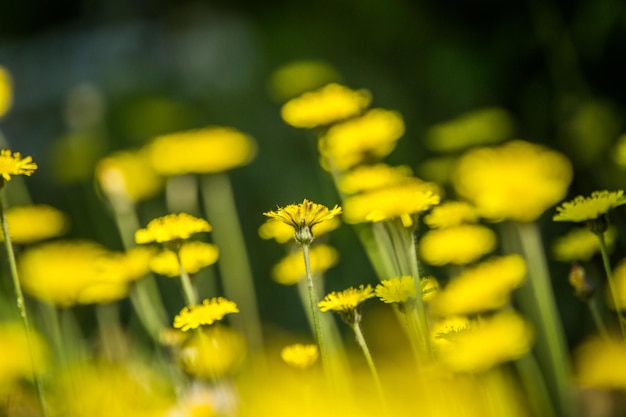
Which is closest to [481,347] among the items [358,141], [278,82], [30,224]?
[358,141]

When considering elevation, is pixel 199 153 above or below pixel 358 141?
above

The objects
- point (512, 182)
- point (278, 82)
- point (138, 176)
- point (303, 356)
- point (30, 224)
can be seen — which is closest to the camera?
point (303, 356)

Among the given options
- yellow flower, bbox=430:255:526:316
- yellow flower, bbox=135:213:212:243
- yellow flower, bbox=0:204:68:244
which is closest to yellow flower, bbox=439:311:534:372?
yellow flower, bbox=430:255:526:316

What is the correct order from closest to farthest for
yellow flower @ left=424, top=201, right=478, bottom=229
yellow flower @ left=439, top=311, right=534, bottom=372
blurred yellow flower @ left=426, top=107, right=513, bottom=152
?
yellow flower @ left=439, top=311, right=534, bottom=372
yellow flower @ left=424, top=201, right=478, bottom=229
blurred yellow flower @ left=426, top=107, right=513, bottom=152

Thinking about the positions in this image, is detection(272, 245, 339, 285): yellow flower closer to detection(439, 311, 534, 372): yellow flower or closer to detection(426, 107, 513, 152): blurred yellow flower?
detection(439, 311, 534, 372): yellow flower

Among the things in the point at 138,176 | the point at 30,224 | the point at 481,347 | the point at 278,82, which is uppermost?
the point at 278,82

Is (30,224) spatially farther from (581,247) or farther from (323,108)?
(581,247)

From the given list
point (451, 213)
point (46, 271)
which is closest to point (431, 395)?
point (451, 213)
